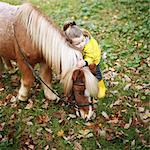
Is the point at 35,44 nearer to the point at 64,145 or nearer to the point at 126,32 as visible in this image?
the point at 64,145

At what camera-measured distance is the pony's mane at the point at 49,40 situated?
16.7ft

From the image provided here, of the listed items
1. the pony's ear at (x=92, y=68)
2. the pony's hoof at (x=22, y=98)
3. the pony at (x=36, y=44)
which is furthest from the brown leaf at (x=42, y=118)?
the pony's ear at (x=92, y=68)

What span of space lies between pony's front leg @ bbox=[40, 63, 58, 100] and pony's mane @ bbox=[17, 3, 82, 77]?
448 mm

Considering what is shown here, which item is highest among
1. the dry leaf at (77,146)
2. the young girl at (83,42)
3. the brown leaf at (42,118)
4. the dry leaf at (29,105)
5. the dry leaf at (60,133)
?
the young girl at (83,42)

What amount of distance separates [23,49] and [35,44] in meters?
0.24

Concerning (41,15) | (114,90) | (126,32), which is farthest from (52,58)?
(126,32)

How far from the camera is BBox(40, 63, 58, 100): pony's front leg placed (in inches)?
229

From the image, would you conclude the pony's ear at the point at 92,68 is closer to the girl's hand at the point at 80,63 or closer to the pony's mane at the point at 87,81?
the pony's mane at the point at 87,81

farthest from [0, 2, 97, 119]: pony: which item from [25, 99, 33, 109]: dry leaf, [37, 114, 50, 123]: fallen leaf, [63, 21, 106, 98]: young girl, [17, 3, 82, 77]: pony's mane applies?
[37, 114, 50, 123]: fallen leaf

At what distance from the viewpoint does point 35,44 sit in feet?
17.5

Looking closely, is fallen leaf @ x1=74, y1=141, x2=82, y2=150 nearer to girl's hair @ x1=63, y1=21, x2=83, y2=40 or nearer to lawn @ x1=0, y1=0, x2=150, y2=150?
lawn @ x1=0, y1=0, x2=150, y2=150

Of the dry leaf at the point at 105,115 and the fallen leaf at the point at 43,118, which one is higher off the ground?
the fallen leaf at the point at 43,118

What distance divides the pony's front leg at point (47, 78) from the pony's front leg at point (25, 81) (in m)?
0.20

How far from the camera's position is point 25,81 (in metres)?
5.87
